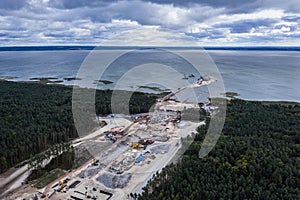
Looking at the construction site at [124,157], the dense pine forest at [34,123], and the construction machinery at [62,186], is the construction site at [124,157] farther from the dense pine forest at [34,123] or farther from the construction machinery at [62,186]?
the dense pine forest at [34,123]

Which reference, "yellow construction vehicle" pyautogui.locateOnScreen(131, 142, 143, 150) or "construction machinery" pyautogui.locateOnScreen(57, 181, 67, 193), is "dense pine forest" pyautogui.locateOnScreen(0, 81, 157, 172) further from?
"yellow construction vehicle" pyautogui.locateOnScreen(131, 142, 143, 150)

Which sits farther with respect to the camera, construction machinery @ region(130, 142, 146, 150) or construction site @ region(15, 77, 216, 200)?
construction machinery @ region(130, 142, 146, 150)

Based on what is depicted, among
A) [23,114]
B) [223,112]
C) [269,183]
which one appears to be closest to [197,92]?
[223,112]

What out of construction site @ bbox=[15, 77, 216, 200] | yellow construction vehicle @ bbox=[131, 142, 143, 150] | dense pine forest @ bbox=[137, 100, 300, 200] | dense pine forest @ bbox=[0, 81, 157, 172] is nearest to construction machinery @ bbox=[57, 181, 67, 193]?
construction site @ bbox=[15, 77, 216, 200]

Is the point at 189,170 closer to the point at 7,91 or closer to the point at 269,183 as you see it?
the point at 269,183

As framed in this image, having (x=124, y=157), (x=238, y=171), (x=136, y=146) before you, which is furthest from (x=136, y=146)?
(x=238, y=171)

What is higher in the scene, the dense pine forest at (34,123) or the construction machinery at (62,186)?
the dense pine forest at (34,123)

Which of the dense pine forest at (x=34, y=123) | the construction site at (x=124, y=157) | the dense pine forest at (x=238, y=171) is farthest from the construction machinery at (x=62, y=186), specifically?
the dense pine forest at (x=34, y=123)
